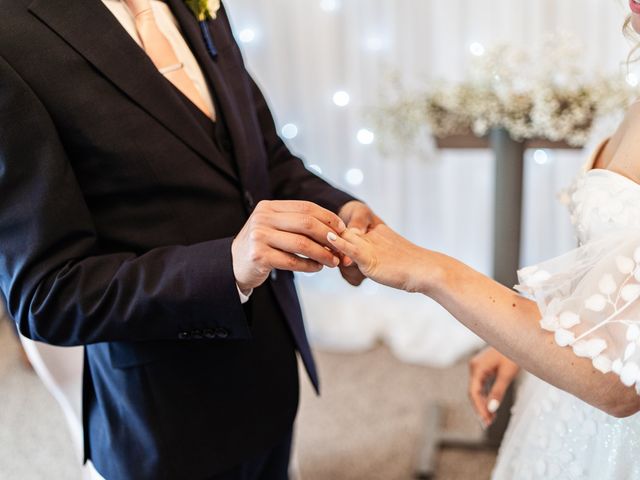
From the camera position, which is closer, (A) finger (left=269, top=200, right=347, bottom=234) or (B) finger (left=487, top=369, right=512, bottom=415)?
(A) finger (left=269, top=200, right=347, bottom=234)

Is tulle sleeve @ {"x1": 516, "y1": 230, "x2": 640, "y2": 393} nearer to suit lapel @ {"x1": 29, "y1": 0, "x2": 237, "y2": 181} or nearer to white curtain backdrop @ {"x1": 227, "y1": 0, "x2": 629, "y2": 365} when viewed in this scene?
suit lapel @ {"x1": 29, "y1": 0, "x2": 237, "y2": 181}

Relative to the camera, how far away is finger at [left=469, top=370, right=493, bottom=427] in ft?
5.27

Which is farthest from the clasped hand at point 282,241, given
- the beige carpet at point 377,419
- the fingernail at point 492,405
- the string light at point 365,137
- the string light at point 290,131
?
the string light at point 290,131

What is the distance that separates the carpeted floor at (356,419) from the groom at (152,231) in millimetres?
852

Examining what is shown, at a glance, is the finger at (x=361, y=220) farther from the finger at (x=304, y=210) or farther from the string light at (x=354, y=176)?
the string light at (x=354, y=176)

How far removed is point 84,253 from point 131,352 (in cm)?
21

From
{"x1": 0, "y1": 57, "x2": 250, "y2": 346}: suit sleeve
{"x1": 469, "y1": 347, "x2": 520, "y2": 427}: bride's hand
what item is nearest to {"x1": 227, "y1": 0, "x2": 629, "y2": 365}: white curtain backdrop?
{"x1": 469, "y1": 347, "x2": 520, "y2": 427}: bride's hand

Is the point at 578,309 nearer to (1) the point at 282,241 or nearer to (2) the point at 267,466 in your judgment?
(1) the point at 282,241

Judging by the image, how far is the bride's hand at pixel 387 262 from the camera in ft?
4.14

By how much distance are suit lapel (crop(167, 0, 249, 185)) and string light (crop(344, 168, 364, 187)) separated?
1761 millimetres

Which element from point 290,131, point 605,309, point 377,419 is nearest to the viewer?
point 605,309

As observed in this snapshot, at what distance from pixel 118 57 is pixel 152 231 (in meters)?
0.29

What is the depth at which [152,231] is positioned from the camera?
1.34 metres

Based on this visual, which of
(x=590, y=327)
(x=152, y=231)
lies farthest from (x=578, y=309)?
(x=152, y=231)
